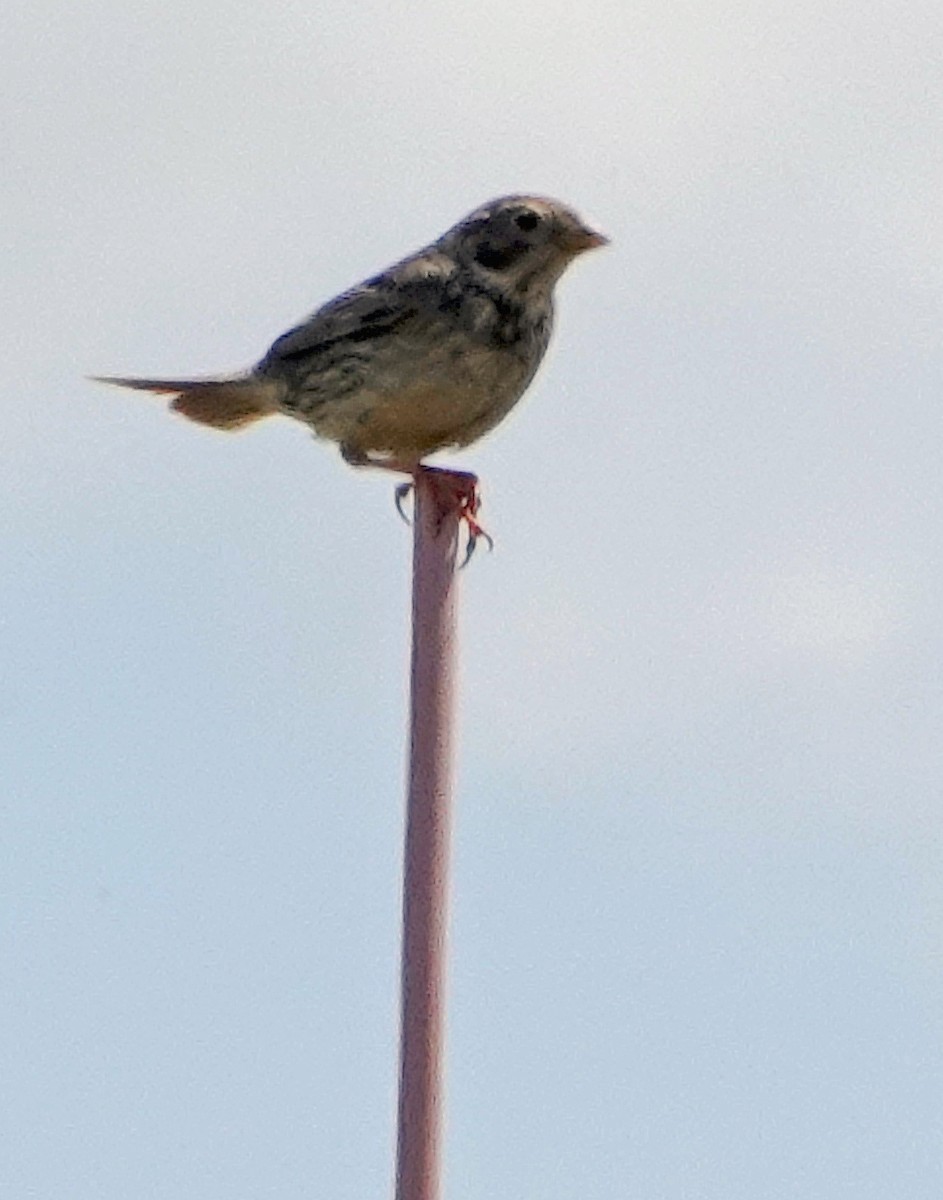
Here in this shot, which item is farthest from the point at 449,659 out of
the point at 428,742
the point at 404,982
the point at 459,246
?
the point at 459,246

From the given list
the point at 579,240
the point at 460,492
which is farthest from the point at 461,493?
the point at 579,240

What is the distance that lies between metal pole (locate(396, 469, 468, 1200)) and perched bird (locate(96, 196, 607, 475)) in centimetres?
270

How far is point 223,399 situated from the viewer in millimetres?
9617

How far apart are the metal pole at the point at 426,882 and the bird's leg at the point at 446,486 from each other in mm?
350

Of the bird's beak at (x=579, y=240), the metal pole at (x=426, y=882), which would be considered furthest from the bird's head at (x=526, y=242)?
the metal pole at (x=426, y=882)

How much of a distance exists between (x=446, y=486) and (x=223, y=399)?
115 inches

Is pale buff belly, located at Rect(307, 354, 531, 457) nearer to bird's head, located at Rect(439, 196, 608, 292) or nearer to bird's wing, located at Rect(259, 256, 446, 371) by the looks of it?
bird's wing, located at Rect(259, 256, 446, 371)

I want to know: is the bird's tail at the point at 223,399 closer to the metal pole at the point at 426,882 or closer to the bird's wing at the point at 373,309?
the bird's wing at the point at 373,309

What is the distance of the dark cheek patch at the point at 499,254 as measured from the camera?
8.90m

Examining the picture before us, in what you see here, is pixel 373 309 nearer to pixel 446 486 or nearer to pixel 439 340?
pixel 439 340

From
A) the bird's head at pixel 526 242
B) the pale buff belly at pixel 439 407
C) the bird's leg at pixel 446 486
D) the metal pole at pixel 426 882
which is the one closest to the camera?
the metal pole at pixel 426 882

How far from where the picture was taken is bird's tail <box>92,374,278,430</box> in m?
9.54

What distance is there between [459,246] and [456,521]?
3.23 metres

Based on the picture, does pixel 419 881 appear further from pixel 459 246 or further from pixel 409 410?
pixel 459 246
